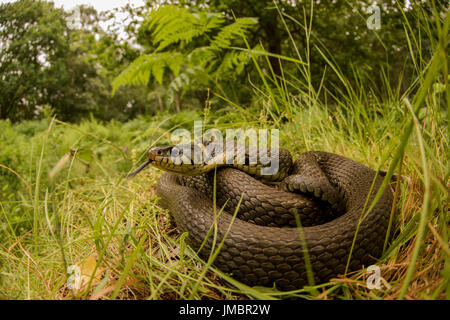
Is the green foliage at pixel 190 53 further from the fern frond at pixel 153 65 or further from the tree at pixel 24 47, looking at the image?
the tree at pixel 24 47

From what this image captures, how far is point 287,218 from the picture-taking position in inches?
76.0

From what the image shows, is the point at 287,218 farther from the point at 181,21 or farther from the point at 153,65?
the point at 181,21

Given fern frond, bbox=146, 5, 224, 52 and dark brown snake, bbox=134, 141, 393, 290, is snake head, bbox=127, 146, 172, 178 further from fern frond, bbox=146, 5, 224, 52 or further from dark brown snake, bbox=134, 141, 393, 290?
fern frond, bbox=146, 5, 224, 52

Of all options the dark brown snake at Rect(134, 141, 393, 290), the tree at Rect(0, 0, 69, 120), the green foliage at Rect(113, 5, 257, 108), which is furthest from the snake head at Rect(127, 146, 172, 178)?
the green foliage at Rect(113, 5, 257, 108)

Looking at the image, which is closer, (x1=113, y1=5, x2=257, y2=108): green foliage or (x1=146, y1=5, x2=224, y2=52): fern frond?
(x1=113, y1=5, x2=257, y2=108): green foliage

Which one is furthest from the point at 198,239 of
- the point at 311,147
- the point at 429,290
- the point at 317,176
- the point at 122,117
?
the point at 122,117

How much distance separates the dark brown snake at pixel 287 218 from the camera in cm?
150

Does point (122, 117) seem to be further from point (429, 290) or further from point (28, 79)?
point (429, 290)

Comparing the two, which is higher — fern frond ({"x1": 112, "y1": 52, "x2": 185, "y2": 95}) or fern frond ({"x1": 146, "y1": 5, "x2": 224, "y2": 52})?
fern frond ({"x1": 146, "y1": 5, "x2": 224, "y2": 52})

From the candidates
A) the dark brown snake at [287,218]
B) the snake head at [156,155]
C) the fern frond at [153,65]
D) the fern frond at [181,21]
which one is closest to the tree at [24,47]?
the fern frond at [153,65]

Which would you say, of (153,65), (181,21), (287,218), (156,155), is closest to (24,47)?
(153,65)

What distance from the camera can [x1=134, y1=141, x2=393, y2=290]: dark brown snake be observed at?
150cm

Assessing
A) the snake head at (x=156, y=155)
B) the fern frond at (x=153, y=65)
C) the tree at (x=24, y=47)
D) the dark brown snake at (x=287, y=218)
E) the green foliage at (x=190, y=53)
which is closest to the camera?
the dark brown snake at (x=287, y=218)
